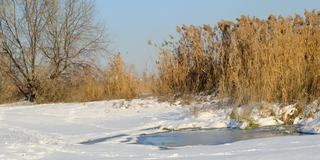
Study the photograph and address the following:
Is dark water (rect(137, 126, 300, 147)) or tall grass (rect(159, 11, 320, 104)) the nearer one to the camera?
dark water (rect(137, 126, 300, 147))

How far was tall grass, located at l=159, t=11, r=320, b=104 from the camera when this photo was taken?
10.6 m

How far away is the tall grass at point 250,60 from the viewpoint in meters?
10.6

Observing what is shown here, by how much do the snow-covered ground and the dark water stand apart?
0.39 m

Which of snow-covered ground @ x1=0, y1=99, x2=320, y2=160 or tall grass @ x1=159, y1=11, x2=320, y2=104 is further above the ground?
tall grass @ x1=159, y1=11, x2=320, y2=104

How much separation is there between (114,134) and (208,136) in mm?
1866

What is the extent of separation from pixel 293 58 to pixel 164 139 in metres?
4.08

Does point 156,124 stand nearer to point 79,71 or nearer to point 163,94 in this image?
point 163,94

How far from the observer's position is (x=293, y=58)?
1108 centimetres

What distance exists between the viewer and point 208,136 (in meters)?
8.59

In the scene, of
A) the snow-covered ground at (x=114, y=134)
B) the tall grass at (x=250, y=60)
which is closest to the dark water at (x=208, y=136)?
the snow-covered ground at (x=114, y=134)

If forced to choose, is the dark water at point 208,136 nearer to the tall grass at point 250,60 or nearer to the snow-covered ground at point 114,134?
the snow-covered ground at point 114,134

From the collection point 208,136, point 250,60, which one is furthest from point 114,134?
point 250,60

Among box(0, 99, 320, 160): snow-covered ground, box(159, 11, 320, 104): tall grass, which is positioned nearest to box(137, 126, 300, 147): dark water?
box(0, 99, 320, 160): snow-covered ground

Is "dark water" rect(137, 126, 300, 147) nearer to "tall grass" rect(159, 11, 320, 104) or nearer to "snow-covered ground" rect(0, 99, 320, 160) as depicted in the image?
"snow-covered ground" rect(0, 99, 320, 160)
